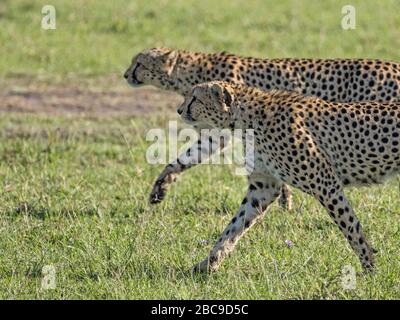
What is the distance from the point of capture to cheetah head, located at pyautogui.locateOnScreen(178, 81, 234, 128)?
6.43m

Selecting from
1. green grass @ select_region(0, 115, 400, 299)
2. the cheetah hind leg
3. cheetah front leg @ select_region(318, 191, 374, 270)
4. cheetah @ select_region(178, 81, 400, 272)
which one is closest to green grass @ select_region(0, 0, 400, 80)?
green grass @ select_region(0, 115, 400, 299)

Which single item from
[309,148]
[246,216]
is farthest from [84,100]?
[309,148]

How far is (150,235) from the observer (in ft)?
21.3

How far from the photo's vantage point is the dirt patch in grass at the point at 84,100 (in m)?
10.5

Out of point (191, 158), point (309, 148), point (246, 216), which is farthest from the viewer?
point (191, 158)

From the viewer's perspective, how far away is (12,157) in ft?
28.2

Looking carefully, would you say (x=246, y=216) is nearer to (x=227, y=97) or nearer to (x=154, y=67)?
(x=227, y=97)

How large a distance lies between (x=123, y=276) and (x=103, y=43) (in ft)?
22.8

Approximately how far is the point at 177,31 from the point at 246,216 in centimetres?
676

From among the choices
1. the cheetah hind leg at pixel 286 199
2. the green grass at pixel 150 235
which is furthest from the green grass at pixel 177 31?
the cheetah hind leg at pixel 286 199

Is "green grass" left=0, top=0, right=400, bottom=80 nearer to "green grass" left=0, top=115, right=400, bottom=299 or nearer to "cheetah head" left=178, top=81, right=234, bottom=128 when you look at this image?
"green grass" left=0, top=115, right=400, bottom=299

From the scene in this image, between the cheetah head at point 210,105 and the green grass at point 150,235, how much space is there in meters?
0.61
